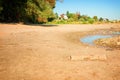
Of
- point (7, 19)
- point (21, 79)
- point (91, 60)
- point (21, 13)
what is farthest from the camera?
point (7, 19)

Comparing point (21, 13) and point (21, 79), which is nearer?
point (21, 79)

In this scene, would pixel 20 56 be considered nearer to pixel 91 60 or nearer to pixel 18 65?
pixel 18 65

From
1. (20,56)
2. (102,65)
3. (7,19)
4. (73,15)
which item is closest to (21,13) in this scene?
(7,19)

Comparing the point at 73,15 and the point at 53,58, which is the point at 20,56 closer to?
the point at 53,58

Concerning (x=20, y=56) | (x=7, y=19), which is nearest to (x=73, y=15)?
(x=7, y=19)

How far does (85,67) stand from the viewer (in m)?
7.22

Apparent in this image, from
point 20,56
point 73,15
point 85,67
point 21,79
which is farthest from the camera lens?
point 73,15

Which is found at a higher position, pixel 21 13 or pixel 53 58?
pixel 21 13

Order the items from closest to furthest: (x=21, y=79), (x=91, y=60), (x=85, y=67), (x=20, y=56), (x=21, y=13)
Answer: (x=21, y=79) → (x=85, y=67) → (x=91, y=60) → (x=20, y=56) → (x=21, y=13)

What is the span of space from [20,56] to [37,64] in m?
1.58

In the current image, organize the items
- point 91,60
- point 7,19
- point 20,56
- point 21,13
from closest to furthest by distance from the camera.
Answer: point 91,60 < point 20,56 < point 21,13 < point 7,19

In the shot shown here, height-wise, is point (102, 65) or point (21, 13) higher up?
point (21, 13)

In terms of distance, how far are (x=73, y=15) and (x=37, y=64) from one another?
191 feet

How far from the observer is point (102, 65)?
750 cm
